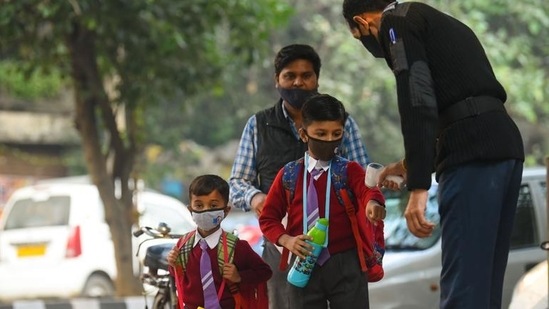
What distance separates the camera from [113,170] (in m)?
13.8

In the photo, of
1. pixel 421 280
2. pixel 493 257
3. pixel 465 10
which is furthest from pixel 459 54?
pixel 465 10

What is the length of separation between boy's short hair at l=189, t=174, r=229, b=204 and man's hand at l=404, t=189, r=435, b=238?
1546 mm

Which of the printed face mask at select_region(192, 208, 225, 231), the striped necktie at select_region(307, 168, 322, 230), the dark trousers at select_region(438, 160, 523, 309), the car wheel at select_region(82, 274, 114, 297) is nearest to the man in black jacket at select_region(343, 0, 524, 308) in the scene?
the dark trousers at select_region(438, 160, 523, 309)

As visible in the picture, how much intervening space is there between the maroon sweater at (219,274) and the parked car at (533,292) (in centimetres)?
296

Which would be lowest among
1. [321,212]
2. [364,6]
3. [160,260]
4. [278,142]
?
[160,260]

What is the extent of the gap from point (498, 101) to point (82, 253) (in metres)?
13.3

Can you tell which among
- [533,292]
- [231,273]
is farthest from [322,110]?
[533,292]

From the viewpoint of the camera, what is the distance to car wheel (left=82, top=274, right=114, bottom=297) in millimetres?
17500

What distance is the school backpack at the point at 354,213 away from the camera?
215 inches

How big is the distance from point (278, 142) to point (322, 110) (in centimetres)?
77

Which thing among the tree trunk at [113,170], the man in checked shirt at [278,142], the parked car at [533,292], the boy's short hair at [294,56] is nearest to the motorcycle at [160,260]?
the man in checked shirt at [278,142]

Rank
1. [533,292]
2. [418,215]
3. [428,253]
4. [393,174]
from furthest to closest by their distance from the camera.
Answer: [428,253], [533,292], [393,174], [418,215]

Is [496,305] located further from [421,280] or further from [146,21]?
[146,21]

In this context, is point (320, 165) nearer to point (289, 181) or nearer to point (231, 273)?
point (289, 181)
